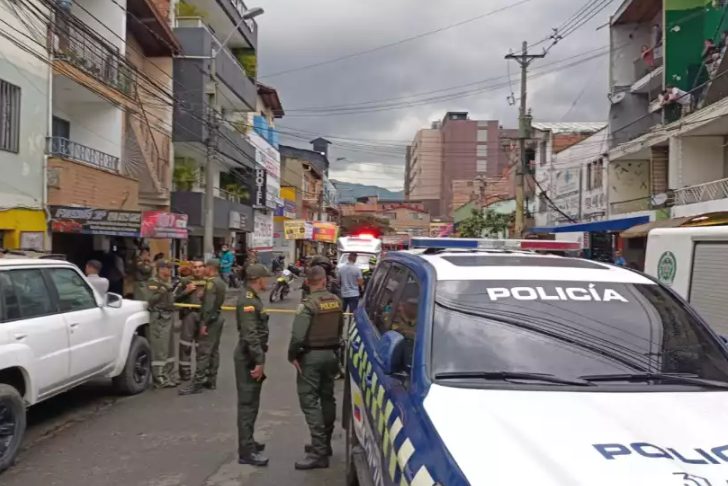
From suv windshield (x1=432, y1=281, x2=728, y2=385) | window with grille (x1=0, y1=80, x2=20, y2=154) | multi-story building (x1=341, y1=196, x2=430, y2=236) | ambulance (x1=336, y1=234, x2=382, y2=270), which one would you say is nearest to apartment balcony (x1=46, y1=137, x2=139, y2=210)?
window with grille (x1=0, y1=80, x2=20, y2=154)

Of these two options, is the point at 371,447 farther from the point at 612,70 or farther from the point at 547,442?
the point at 612,70

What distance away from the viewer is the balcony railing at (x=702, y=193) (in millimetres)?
19234

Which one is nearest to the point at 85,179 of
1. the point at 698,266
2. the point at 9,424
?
the point at 9,424

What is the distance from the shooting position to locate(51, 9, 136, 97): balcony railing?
1462 centimetres

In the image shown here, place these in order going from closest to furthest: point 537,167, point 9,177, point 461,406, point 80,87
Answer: point 461,406, point 9,177, point 80,87, point 537,167

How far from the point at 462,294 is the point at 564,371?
0.66 metres

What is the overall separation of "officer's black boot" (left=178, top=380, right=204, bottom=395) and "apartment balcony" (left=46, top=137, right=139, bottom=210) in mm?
7962

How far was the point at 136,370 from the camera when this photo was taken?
8.12 metres

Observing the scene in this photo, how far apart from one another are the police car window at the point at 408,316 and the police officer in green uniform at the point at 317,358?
1.35 m

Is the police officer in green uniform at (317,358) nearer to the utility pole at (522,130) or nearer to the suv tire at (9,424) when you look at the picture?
the suv tire at (9,424)

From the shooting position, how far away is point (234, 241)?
35906 millimetres

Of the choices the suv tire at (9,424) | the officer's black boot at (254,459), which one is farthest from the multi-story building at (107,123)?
the officer's black boot at (254,459)

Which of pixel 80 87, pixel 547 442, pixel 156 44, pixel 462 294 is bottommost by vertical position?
pixel 547 442

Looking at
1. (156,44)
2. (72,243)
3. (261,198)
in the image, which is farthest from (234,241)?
(72,243)
